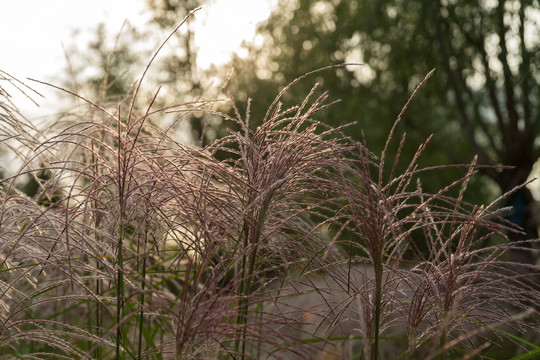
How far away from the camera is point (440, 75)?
1014 cm

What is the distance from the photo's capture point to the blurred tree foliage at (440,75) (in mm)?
7977

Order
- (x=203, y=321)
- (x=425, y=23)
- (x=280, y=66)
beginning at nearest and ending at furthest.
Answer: (x=203, y=321) < (x=425, y=23) < (x=280, y=66)

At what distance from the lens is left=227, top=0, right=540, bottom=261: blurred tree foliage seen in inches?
314

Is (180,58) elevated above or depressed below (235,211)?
above

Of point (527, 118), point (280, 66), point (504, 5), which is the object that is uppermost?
point (280, 66)

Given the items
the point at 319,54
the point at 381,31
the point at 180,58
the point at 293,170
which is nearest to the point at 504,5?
the point at 381,31

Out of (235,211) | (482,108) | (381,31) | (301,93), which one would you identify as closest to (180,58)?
(301,93)

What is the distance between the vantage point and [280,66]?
1455cm

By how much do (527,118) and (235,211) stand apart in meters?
7.26

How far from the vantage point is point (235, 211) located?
1.53 metres

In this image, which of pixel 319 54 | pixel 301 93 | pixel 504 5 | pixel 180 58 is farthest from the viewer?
pixel 180 58

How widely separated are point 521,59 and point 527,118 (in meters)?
0.77

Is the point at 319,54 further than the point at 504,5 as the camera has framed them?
Yes

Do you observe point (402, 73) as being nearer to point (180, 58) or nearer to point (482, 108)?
point (482, 108)
